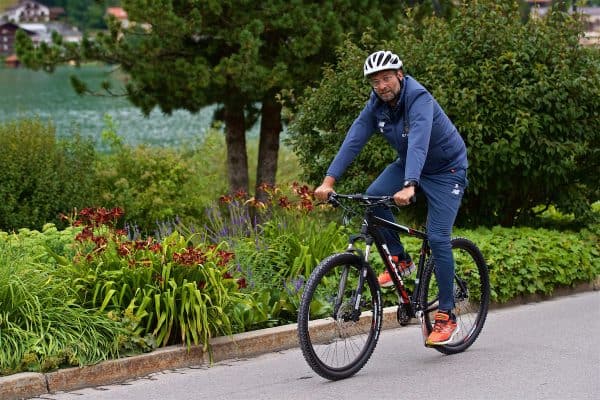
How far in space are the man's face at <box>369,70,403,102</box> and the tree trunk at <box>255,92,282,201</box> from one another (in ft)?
29.5

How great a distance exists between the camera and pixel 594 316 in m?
9.23

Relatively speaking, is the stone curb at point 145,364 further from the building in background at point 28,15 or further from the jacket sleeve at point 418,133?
the building in background at point 28,15

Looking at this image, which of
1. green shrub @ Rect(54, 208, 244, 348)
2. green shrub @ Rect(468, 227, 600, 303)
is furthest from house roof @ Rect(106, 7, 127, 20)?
green shrub @ Rect(54, 208, 244, 348)

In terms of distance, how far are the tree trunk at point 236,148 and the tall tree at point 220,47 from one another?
0.37m

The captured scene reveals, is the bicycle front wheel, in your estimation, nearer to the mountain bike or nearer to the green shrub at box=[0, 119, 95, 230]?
the mountain bike

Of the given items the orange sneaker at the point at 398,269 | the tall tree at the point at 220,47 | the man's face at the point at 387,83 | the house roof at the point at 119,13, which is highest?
the house roof at the point at 119,13

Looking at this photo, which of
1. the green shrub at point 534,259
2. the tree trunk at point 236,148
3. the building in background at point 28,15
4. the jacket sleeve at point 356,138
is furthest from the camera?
the building in background at point 28,15

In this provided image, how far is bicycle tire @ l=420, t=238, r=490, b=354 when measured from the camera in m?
7.71

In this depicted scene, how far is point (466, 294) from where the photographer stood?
800 centimetres

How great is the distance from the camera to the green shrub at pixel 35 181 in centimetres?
1196

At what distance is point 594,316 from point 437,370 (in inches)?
98.5

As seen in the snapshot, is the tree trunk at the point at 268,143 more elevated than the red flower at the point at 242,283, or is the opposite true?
the tree trunk at the point at 268,143

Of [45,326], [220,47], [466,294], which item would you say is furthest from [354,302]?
[220,47]

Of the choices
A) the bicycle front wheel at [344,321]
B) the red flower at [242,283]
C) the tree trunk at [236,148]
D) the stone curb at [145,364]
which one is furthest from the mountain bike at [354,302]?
the tree trunk at [236,148]
